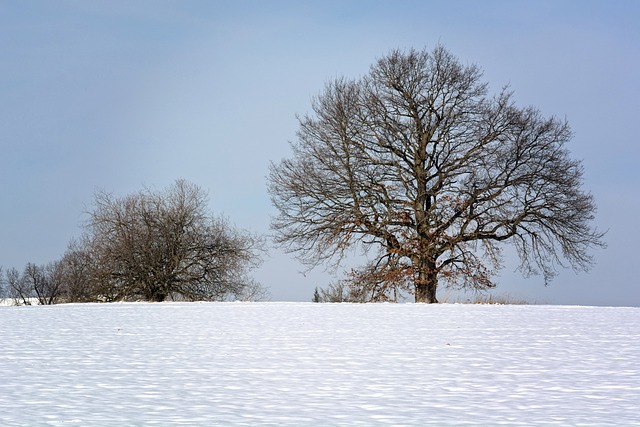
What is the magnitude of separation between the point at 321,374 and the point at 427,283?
16912 mm

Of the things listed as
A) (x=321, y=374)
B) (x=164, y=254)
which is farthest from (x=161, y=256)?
(x=321, y=374)

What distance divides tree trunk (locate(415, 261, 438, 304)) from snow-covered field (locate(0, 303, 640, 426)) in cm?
1195

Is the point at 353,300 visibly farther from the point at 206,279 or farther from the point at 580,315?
the point at 580,315

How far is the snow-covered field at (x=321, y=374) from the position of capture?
3.66 metres

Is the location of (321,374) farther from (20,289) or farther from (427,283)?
(20,289)

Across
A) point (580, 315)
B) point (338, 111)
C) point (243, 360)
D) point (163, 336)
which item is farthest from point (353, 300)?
point (243, 360)

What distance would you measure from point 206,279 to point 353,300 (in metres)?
7.12

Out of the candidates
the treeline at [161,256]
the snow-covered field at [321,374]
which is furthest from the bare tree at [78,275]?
the snow-covered field at [321,374]

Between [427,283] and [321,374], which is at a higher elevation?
[427,283]

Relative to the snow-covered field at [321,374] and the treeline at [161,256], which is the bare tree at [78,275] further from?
the snow-covered field at [321,374]

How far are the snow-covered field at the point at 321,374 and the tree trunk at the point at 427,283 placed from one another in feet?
39.2

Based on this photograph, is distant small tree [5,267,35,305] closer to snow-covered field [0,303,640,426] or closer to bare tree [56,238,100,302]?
bare tree [56,238,100,302]

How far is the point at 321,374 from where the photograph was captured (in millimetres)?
5086

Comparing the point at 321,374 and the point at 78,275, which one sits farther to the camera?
the point at 78,275
